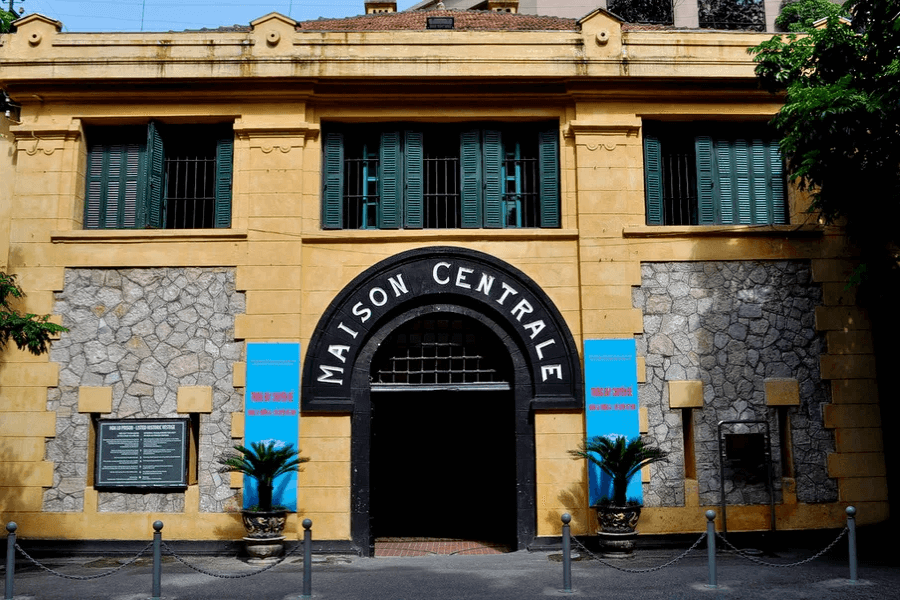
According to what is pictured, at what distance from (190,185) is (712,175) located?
32.2ft

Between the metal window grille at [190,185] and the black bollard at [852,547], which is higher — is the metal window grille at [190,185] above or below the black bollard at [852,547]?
above

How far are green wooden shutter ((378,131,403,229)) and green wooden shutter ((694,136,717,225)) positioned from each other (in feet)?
18.3

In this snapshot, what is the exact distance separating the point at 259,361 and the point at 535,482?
527 cm

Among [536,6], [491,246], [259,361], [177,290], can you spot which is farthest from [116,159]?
[536,6]

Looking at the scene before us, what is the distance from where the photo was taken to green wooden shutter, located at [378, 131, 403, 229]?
15.4 m

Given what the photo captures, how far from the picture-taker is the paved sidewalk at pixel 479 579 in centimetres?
1118

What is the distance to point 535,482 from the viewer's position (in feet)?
47.8

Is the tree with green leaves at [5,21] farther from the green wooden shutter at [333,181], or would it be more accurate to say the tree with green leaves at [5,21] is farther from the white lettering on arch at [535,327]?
the white lettering on arch at [535,327]

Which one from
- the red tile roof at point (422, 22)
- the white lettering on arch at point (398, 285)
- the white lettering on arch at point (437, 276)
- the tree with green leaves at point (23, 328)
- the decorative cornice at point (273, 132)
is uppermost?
the red tile roof at point (422, 22)

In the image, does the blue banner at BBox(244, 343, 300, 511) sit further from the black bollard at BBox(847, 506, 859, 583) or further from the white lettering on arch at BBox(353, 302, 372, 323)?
the black bollard at BBox(847, 506, 859, 583)

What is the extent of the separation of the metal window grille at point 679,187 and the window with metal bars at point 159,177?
817 centimetres

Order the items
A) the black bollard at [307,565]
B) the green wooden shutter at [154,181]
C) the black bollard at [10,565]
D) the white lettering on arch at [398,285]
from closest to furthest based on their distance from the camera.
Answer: the black bollard at [10,565]
the black bollard at [307,565]
the white lettering on arch at [398,285]
the green wooden shutter at [154,181]

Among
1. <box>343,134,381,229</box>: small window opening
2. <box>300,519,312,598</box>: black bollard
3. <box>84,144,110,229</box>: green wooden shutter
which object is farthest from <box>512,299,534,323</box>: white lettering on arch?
<box>84,144,110,229</box>: green wooden shutter

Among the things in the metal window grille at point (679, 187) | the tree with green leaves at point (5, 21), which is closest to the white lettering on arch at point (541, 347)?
the metal window grille at point (679, 187)
